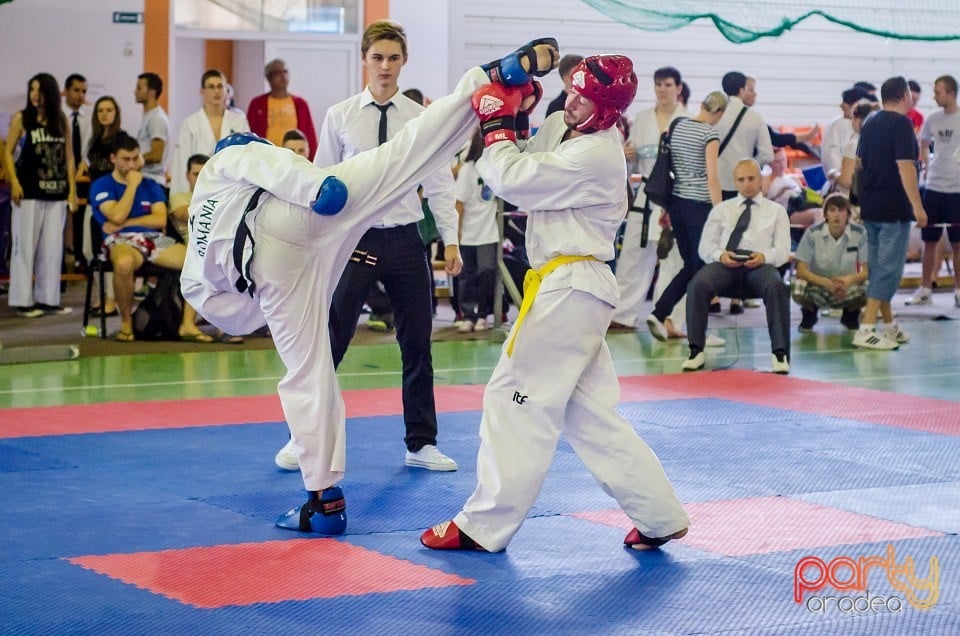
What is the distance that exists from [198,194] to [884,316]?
6999 mm

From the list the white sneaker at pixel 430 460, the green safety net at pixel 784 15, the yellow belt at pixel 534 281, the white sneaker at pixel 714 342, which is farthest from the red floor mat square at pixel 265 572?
the white sneaker at pixel 714 342

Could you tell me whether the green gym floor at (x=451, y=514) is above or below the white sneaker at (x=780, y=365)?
below

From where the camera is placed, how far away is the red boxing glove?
416 cm

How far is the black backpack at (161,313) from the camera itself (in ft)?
31.9

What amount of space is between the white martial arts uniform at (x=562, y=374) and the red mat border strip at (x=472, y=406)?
274 centimetres

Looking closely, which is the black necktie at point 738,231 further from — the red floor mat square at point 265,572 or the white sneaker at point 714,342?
the red floor mat square at point 265,572

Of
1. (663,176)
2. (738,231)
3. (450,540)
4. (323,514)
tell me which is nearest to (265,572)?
(323,514)

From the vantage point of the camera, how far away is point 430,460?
5652mm

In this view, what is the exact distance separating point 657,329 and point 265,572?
255 inches

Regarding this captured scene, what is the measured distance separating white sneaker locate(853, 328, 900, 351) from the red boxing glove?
6.42 meters

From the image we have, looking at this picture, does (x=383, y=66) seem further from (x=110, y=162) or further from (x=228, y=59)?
(x=228, y=59)

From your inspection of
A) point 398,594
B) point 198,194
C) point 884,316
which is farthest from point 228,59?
point 398,594

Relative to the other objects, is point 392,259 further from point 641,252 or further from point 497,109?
point 641,252

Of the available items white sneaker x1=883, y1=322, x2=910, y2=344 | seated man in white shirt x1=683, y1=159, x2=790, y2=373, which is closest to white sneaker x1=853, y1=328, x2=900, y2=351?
white sneaker x1=883, y1=322, x2=910, y2=344
